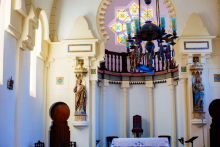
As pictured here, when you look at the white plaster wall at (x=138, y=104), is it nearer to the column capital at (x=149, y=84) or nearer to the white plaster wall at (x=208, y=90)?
the column capital at (x=149, y=84)

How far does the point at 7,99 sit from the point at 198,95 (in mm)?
7243

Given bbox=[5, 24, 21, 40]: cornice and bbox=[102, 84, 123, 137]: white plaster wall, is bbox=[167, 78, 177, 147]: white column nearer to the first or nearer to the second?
bbox=[102, 84, 123, 137]: white plaster wall

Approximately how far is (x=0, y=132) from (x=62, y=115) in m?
4.78

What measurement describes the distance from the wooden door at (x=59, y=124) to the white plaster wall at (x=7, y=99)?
379cm

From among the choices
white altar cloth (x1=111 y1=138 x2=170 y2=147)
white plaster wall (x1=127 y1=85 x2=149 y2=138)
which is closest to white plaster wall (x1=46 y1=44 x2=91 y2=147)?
white altar cloth (x1=111 y1=138 x2=170 y2=147)

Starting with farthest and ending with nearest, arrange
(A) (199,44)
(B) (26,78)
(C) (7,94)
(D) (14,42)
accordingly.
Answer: (A) (199,44) < (B) (26,78) < (D) (14,42) < (C) (7,94)

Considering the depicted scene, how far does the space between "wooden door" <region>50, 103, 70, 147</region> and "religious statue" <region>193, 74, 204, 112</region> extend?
528 centimetres

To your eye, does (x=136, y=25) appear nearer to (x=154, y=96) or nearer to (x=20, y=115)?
(x=20, y=115)

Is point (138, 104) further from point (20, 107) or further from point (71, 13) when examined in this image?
point (20, 107)

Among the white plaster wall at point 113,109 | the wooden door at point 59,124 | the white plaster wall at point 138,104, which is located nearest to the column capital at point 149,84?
the white plaster wall at point 138,104

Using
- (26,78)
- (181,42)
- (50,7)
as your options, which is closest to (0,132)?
(26,78)

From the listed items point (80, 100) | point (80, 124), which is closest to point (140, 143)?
point (80, 124)

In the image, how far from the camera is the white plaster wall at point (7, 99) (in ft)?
25.5

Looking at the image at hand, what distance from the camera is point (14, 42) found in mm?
8805
